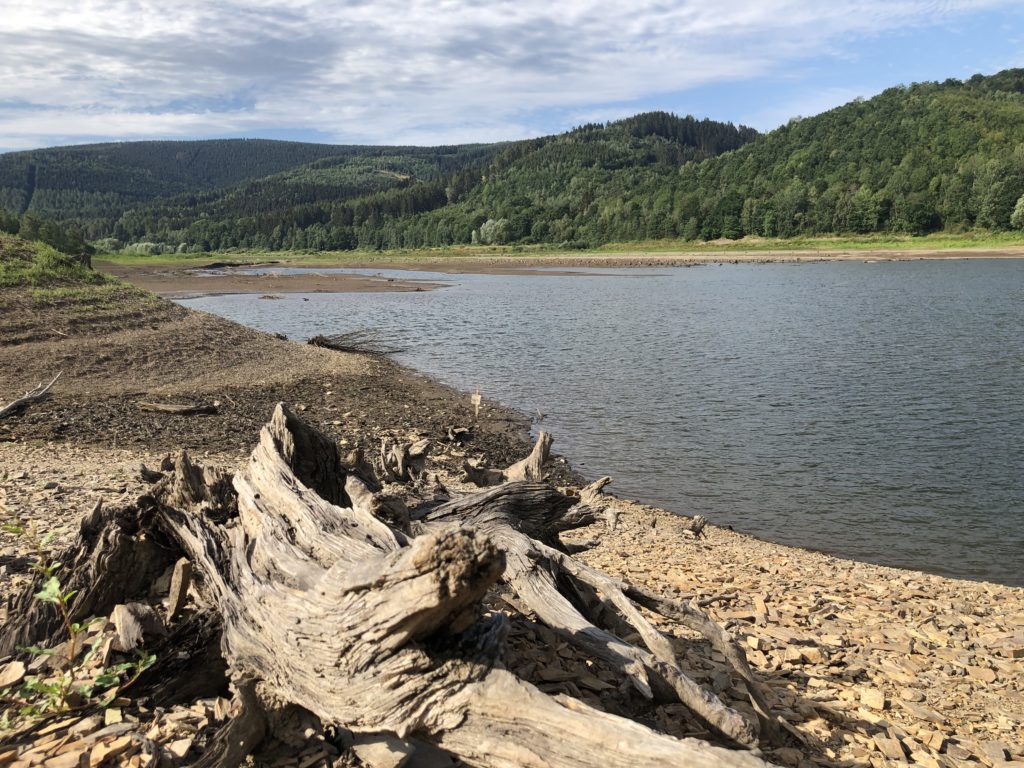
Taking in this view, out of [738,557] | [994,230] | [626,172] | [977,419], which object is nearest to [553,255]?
[994,230]

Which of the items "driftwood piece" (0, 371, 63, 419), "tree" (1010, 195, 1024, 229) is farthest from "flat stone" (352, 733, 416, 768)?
"tree" (1010, 195, 1024, 229)

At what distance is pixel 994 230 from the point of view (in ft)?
298

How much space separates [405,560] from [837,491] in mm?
11686

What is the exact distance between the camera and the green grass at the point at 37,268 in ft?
84.1

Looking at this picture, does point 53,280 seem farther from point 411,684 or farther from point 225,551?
point 411,684

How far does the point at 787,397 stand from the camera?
66.8 feet

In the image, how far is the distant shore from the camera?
2596 inches

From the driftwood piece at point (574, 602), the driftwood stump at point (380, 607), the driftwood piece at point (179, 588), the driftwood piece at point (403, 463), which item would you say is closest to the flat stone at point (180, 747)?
the driftwood stump at point (380, 607)

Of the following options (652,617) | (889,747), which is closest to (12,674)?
(652,617)

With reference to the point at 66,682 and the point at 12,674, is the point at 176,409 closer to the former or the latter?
the point at 12,674

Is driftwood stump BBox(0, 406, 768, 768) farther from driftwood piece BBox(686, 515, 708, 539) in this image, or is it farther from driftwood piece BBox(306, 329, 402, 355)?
driftwood piece BBox(306, 329, 402, 355)

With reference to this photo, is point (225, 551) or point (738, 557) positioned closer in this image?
point (225, 551)

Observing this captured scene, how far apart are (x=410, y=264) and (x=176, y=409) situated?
336 feet

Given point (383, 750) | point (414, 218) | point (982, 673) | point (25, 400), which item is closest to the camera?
point (383, 750)
